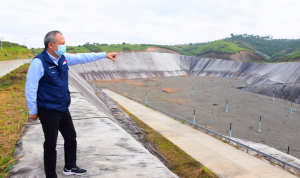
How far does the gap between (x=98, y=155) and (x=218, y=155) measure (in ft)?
24.6

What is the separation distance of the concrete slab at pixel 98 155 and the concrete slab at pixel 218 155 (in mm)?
4736

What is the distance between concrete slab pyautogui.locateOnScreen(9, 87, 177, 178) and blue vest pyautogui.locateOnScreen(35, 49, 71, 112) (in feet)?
4.28

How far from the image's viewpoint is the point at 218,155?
10359 millimetres

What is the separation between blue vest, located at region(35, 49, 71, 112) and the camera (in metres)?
3.25

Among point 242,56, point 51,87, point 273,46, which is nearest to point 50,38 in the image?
point 51,87

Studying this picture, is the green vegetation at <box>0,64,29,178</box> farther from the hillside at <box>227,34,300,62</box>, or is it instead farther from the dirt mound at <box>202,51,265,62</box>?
the dirt mound at <box>202,51,265,62</box>

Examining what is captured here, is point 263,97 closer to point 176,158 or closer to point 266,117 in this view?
point 266,117

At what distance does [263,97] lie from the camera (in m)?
33.5

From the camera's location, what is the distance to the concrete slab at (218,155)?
28.6 feet

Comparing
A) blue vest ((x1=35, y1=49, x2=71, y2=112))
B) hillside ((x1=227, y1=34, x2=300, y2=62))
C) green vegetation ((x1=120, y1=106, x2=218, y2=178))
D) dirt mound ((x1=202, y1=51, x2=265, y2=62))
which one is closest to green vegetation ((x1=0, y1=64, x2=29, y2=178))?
blue vest ((x1=35, y1=49, x2=71, y2=112))

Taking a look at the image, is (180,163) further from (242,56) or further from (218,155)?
(242,56)

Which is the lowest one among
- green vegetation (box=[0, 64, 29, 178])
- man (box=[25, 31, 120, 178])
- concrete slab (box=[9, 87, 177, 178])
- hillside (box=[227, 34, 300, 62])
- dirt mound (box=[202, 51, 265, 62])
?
concrete slab (box=[9, 87, 177, 178])

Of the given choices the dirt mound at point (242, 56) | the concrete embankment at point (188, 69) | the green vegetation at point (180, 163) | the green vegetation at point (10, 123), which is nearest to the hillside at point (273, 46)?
the dirt mound at point (242, 56)

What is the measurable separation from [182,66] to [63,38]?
77175 mm
